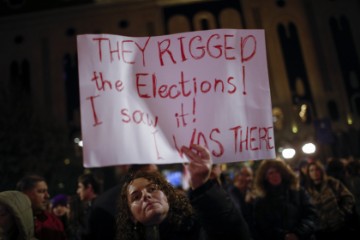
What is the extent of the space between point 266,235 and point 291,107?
22.7 meters

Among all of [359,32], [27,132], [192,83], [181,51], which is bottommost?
[192,83]

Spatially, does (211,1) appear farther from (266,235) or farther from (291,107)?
(266,235)

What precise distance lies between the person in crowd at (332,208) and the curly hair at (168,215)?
3241 millimetres

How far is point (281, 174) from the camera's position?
385 centimetres

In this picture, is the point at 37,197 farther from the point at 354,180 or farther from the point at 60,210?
the point at 354,180

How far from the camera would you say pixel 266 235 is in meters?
3.66

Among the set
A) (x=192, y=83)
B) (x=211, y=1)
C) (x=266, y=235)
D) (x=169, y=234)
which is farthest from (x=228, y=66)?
(x=211, y=1)

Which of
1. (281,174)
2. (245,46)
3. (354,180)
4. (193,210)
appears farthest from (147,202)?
(354,180)

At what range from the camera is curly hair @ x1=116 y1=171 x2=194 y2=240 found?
75.5 inches

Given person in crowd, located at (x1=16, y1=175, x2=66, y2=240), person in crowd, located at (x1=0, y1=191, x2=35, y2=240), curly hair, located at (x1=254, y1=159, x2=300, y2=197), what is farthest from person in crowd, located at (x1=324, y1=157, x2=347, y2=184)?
person in crowd, located at (x1=0, y1=191, x2=35, y2=240)

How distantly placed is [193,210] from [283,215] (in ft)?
6.34

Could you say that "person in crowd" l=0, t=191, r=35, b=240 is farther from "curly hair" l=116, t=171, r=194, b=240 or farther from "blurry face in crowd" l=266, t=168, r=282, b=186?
"blurry face in crowd" l=266, t=168, r=282, b=186

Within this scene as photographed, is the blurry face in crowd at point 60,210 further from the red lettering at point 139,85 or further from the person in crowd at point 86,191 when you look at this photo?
the red lettering at point 139,85

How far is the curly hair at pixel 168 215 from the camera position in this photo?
1917 millimetres
